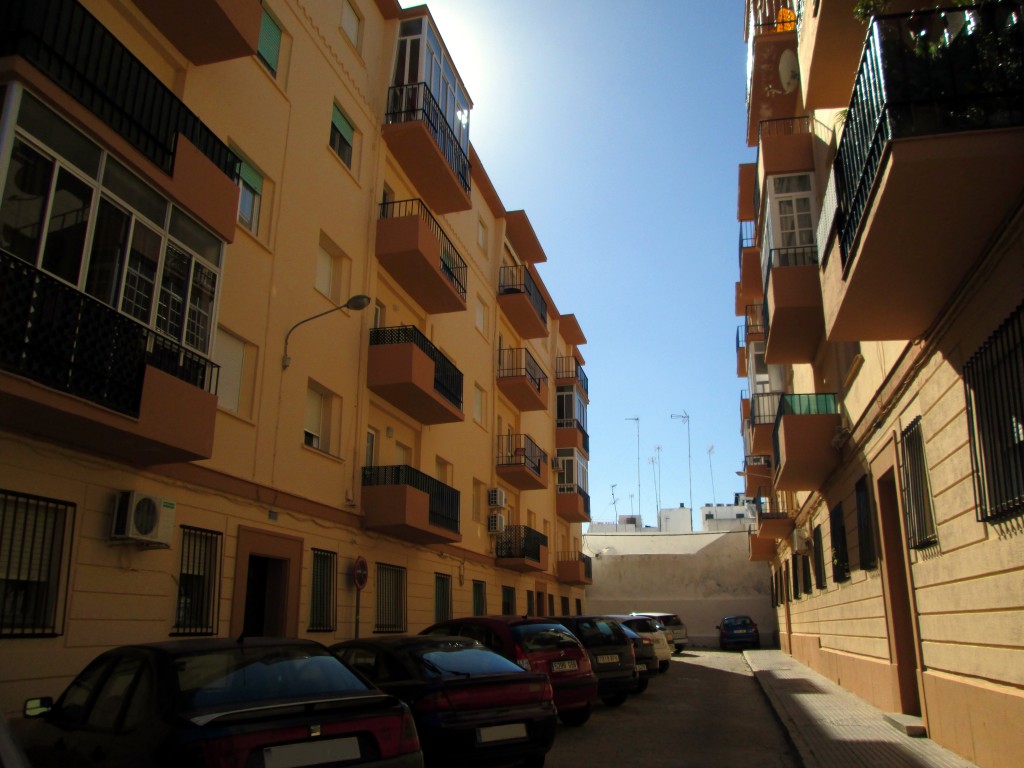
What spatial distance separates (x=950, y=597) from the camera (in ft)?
27.1

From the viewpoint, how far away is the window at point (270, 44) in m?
13.2

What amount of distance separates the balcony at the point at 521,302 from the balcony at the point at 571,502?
854cm

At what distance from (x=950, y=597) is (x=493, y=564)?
55.0 feet

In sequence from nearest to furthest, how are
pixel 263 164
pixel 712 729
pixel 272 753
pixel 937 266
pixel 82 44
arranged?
pixel 272 753
pixel 937 266
pixel 82 44
pixel 712 729
pixel 263 164

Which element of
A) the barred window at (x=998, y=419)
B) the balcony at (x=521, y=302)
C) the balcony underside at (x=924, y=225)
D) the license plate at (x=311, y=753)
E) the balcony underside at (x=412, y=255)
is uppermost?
the balcony at (x=521, y=302)

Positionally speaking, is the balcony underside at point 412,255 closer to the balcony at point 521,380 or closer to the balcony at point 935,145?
the balcony at point 521,380

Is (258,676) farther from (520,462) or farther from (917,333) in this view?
(520,462)

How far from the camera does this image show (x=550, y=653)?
10570 millimetres

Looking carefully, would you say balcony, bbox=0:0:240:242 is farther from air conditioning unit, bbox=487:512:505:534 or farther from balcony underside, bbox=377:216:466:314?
air conditioning unit, bbox=487:512:505:534

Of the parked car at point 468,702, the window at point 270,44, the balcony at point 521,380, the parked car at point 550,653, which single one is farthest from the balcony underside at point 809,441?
the balcony at point 521,380

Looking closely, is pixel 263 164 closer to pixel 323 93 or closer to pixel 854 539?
pixel 323 93

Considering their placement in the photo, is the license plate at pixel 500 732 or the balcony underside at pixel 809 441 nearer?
the license plate at pixel 500 732

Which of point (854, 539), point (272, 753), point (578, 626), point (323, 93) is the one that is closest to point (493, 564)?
point (578, 626)

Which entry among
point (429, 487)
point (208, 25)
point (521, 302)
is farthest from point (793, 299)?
point (521, 302)
